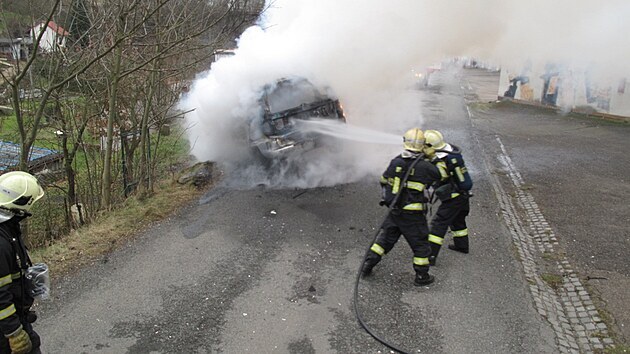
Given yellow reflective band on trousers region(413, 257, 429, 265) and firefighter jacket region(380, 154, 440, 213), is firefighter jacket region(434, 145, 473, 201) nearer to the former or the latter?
firefighter jacket region(380, 154, 440, 213)

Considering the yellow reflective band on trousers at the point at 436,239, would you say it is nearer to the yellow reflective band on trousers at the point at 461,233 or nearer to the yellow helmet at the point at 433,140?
the yellow reflective band on trousers at the point at 461,233

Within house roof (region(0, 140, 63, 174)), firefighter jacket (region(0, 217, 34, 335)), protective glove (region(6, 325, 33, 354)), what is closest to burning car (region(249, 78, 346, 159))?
house roof (region(0, 140, 63, 174))

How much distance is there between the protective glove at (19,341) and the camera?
280cm

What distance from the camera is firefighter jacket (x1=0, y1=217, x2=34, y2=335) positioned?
2721mm

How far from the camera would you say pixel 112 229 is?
248 inches

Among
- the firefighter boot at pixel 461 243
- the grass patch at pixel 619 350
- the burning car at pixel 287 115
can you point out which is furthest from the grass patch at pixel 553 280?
the burning car at pixel 287 115

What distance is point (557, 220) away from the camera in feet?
23.0

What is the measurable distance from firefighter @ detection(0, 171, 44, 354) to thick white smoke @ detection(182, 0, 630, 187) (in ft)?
17.8

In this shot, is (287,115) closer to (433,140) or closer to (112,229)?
(112,229)

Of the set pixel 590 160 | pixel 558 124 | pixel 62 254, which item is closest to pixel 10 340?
pixel 62 254

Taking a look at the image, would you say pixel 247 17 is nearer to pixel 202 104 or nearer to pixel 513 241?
pixel 202 104

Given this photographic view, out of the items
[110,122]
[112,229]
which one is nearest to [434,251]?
[112,229]

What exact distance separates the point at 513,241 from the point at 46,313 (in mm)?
5436

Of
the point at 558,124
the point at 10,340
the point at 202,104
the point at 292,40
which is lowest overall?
the point at 558,124
